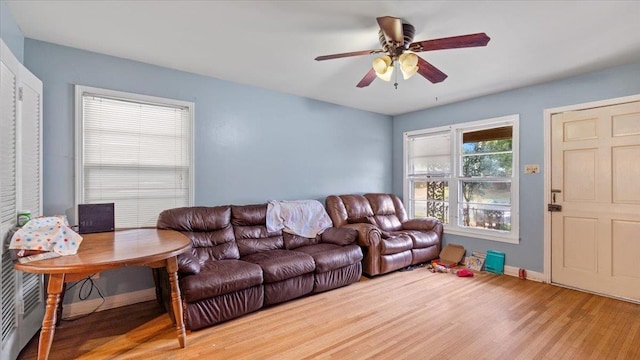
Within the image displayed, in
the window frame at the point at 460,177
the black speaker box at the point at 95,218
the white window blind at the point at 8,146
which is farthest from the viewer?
the window frame at the point at 460,177

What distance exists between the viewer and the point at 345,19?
226 centimetres

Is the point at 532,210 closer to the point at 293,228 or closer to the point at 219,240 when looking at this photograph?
the point at 293,228

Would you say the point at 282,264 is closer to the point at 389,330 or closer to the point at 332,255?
the point at 332,255

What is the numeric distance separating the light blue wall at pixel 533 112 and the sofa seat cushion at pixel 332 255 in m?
1.99

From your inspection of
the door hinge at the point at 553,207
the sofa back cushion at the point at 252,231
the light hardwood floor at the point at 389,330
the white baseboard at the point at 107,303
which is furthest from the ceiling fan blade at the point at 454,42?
the white baseboard at the point at 107,303

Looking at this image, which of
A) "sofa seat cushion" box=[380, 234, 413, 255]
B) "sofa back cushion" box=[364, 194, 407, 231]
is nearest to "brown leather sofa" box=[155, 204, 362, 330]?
"sofa seat cushion" box=[380, 234, 413, 255]

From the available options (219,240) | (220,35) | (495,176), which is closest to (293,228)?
(219,240)

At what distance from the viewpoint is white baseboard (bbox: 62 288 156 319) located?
2719 mm

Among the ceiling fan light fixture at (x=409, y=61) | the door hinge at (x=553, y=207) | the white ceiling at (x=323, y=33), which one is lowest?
the door hinge at (x=553, y=207)

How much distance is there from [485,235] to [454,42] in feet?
10.3

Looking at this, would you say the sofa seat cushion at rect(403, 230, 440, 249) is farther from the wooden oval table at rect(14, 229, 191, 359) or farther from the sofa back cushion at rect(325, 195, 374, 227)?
the wooden oval table at rect(14, 229, 191, 359)

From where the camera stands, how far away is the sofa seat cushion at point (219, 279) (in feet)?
7.82

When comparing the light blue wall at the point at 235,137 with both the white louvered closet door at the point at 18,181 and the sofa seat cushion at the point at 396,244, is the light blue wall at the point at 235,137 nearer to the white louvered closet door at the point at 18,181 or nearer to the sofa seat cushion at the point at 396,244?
the white louvered closet door at the point at 18,181

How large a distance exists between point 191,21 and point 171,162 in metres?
1.58
